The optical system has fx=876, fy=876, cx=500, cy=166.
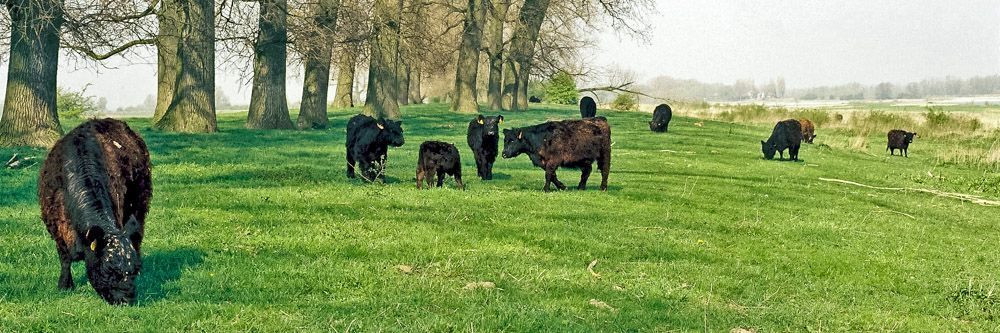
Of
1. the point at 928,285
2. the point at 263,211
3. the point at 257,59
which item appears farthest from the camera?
the point at 257,59

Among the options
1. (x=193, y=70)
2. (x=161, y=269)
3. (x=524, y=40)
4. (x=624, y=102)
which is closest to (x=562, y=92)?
(x=624, y=102)

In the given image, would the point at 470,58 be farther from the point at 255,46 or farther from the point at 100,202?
the point at 100,202

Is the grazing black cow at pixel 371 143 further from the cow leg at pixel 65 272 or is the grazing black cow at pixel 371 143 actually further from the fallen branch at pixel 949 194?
the fallen branch at pixel 949 194

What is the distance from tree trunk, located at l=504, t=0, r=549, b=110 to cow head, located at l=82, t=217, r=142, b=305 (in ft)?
153

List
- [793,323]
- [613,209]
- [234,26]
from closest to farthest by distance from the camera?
[793,323] < [613,209] < [234,26]

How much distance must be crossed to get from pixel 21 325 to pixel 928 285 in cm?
1041

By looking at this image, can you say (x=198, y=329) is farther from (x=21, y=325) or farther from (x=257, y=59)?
(x=257, y=59)

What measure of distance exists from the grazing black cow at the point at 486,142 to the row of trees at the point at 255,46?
10362 millimetres

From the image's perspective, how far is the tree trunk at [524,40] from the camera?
55.2m

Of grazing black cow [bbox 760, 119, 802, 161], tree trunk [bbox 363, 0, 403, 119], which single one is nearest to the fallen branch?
grazing black cow [bbox 760, 119, 802, 161]

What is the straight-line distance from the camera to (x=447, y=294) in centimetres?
883

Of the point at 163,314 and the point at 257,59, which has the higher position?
the point at 257,59

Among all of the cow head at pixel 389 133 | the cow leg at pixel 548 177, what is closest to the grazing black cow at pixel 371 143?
the cow head at pixel 389 133

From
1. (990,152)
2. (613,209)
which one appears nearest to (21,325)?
(613,209)
